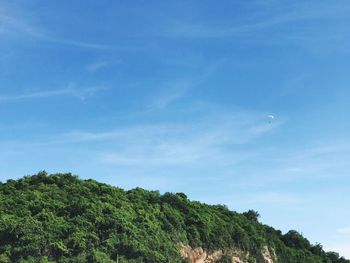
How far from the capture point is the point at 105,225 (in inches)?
1748

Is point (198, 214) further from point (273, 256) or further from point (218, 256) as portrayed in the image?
point (273, 256)

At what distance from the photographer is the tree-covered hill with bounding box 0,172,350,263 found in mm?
40906

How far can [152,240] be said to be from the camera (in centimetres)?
4591

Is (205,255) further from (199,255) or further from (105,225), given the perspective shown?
(105,225)

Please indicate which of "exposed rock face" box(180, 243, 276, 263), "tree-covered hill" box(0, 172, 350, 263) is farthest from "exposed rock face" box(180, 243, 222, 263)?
"tree-covered hill" box(0, 172, 350, 263)

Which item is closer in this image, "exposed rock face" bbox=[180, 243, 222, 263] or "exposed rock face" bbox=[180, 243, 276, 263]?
"exposed rock face" bbox=[180, 243, 222, 263]

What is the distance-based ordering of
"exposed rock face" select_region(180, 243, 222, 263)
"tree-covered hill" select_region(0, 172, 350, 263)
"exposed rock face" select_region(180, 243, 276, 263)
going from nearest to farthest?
"tree-covered hill" select_region(0, 172, 350, 263) < "exposed rock face" select_region(180, 243, 222, 263) < "exposed rock face" select_region(180, 243, 276, 263)

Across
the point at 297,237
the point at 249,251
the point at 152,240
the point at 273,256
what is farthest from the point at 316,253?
the point at 152,240

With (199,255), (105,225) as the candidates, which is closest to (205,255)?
(199,255)

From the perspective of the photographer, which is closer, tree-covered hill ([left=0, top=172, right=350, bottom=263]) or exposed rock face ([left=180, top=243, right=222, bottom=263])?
tree-covered hill ([left=0, top=172, right=350, bottom=263])

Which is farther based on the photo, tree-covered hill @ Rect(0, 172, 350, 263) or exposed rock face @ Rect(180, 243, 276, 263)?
exposed rock face @ Rect(180, 243, 276, 263)

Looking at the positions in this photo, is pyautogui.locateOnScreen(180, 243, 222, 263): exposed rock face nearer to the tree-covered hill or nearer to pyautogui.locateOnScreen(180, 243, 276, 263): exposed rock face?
pyautogui.locateOnScreen(180, 243, 276, 263): exposed rock face

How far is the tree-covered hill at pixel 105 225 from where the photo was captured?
134 ft

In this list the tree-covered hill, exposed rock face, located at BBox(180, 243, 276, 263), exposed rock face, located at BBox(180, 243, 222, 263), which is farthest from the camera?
exposed rock face, located at BBox(180, 243, 276, 263)
